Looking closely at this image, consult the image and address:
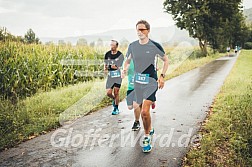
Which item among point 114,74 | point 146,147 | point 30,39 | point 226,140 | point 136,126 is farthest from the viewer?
point 30,39

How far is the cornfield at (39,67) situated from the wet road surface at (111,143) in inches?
146

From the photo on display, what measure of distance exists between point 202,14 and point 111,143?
2756 cm

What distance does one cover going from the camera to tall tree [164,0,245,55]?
1190 inches

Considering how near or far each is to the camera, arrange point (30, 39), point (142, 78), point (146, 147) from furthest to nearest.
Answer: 1. point (30, 39)
2. point (142, 78)
3. point (146, 147)

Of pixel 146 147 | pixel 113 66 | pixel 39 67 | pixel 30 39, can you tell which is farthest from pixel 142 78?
pixel 30 39

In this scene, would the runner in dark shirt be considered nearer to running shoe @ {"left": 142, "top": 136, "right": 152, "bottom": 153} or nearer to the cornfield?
running shoe @ {"left": 142, "top": 136, "right": 152, "bottom": 153}

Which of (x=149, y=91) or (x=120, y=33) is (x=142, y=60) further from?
(x=120, y=33)

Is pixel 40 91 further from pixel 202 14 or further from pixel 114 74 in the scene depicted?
pixel 202 14

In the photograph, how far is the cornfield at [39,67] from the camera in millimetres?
9289

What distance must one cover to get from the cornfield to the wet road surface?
3.71 metres

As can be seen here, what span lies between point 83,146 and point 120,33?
Result: 6.66 m

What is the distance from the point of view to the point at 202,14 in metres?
29.7

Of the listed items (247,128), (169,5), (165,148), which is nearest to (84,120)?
(165,148)

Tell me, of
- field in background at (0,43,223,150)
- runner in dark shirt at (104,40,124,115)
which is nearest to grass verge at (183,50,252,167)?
runner in dark shirt at (104,40,124,115)
